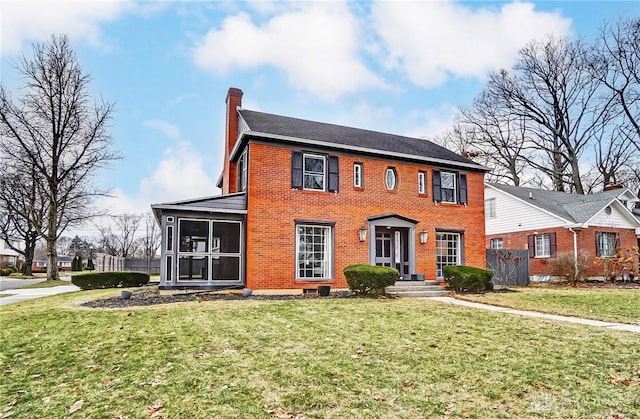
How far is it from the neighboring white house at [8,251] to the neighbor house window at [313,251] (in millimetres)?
31381

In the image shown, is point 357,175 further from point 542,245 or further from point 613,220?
point 613,220

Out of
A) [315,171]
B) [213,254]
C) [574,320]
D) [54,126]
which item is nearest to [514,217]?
[315,171]

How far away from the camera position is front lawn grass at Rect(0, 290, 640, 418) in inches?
168

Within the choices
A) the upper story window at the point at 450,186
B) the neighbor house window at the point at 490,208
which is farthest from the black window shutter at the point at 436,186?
the neighbor house window at the point at 490,208

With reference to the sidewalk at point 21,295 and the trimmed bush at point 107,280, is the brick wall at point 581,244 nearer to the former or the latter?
the trimmed bush at point 107,280

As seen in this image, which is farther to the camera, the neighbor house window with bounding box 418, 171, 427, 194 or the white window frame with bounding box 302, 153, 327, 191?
the neighbor house window with bounding box 418, 171, 427, 194

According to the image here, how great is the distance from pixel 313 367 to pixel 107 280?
577 inches

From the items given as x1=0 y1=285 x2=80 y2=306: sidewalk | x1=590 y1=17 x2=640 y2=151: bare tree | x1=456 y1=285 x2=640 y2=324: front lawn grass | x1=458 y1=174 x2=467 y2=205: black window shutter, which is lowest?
x1=0 y1=285 x2=80 y2=306: sidewalk

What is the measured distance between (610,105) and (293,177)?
3103 cm

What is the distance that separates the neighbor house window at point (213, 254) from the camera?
14.1 m

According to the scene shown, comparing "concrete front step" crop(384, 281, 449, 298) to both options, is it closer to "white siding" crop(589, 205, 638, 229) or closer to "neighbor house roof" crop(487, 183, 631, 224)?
"neighbor house roof" crop(487, 183, 631, 224)

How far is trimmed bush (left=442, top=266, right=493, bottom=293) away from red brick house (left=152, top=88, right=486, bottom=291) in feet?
6.25

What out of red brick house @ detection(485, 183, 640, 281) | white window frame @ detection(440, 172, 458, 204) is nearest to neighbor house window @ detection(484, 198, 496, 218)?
red brick house @ detection(485, 183, 640, 281)

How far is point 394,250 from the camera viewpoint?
647 inches
